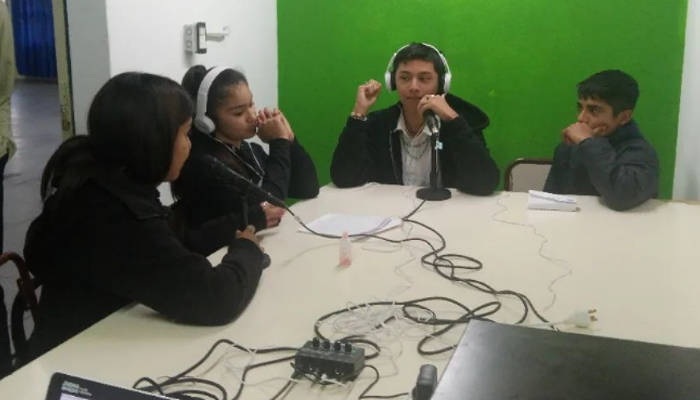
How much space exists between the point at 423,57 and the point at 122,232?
4.79 ft

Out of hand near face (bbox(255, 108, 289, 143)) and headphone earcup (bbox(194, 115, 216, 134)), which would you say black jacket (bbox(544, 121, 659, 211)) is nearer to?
hand near face (bbox(255, 108, 289, 143))

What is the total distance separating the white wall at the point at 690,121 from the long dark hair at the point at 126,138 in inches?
82.7

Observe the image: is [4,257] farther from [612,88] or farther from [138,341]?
[612,88]

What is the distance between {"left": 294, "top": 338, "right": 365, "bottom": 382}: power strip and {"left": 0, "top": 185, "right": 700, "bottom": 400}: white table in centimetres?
2

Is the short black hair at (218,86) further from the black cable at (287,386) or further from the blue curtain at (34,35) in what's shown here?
the blue curtain at (34,35)

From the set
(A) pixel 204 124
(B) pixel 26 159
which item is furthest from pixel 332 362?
(B) pixel 26 159

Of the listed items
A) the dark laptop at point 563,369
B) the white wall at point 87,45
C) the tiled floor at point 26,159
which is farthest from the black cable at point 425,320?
the white wall at point 87,45

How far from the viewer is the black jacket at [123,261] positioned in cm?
125

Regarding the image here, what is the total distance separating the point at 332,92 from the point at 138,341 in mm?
2395

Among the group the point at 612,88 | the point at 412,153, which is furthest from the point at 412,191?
the point at 612,88

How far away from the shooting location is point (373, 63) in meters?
3.37

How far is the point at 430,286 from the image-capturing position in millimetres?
1517

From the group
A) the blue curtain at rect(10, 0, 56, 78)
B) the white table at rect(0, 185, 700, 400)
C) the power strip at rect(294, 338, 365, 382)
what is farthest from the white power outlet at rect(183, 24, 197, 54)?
the blue curtain at rect(10, 0, 56, 78)

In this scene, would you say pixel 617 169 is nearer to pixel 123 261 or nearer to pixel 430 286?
pixel 430 286
